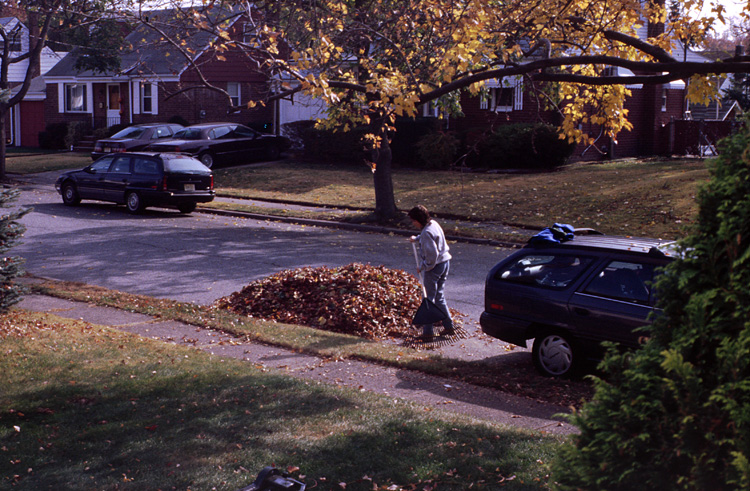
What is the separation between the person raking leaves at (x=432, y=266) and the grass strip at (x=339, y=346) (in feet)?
2.54

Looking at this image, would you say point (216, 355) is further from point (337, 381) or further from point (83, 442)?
point (83, 442)

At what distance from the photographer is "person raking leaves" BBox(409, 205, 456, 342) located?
978 centimetres

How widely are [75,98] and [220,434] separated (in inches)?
1826

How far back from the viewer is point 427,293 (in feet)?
32.6

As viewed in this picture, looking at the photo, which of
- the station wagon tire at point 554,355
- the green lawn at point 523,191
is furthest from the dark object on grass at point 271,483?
the green lawn at point 523,191

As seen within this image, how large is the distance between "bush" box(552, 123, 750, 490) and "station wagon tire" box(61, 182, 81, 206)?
2247 centimetres

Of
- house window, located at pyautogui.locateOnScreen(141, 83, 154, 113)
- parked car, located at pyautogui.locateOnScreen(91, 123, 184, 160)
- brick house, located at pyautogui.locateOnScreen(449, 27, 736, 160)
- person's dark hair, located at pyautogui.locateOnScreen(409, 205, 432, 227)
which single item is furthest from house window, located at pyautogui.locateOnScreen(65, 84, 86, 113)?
person's dark hair, located at pyautogui.locateOnScreen(409, 205, 432, 227)

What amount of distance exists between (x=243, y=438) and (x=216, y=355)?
283cm

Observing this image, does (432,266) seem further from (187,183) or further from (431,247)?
(187,183)

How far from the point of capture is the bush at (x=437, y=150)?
29703 mm

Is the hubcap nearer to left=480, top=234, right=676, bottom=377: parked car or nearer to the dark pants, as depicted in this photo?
left=480, top=234, right=676, bottom=377: parked car

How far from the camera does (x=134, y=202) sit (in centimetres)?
2173

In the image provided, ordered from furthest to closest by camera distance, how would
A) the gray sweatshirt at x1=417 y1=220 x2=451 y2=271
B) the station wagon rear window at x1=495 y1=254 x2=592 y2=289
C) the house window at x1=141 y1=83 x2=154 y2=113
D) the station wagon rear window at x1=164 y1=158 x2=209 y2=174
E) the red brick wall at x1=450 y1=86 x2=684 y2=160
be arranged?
the house window at x1=141 y1=83 x2=154 y2=113
the red brick wall at x1=450 y1=86 x2=684 y2=160
the station wagon rear window at x1=164 y1=158 x2=209 y2=174
the gray sweatshirt at x1=417 y1=220 x2=451 y2=271
the station wagon rear window at x1=495 y1=254 x2=592 y2=289

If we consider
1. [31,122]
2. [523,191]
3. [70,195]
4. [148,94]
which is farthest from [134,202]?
[31,122]
